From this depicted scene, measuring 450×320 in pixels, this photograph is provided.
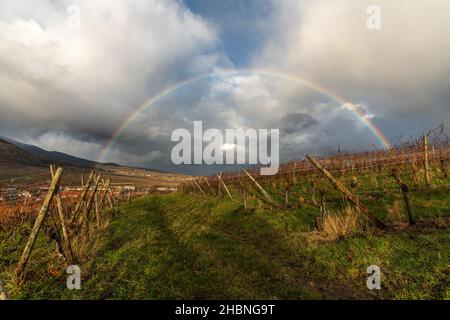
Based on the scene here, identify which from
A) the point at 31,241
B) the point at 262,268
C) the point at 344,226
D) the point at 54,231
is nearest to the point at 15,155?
the point at 54,231

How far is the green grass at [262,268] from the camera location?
4.58 meters

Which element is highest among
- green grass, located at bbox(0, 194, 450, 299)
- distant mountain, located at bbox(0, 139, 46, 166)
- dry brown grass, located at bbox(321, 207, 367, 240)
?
distant mountain, located at bbox(0, 139, 46, 166)

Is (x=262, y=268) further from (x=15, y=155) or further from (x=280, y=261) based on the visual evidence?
(x=15, y=155)

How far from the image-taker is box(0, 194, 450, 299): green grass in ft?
15.0

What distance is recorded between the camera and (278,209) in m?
11.3

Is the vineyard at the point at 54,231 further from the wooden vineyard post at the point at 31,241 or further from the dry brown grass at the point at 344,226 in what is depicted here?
the dry brown grass at the point at 344,226

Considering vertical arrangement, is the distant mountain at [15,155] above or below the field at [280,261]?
above

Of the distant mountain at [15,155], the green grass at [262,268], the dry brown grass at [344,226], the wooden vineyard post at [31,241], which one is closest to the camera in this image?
the green grass at [262,268]

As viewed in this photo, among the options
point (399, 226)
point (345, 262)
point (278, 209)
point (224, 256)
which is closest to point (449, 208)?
point (399, 226)

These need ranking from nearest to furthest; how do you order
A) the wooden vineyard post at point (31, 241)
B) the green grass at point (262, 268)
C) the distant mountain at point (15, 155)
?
the green grass at point (262, 268)
the wooden vineyard post at point (31, 241)
the distant mountain at point (15, 155)

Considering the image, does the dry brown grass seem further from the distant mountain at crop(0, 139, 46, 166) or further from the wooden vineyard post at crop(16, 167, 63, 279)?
the distant mountain at crop(0, 139, 46, 166)

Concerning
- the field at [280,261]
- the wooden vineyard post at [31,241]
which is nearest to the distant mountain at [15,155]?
the field at [280,261]

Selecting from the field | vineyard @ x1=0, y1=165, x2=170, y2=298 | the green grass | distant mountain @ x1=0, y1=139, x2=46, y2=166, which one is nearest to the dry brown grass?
the field
